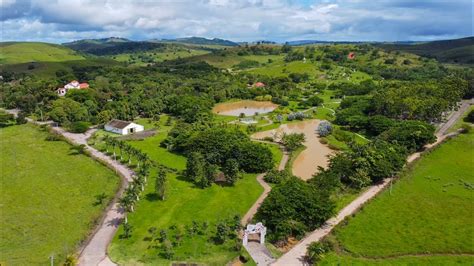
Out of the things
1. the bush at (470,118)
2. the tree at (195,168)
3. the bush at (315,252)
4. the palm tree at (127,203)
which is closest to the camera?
the bush at (315,252)

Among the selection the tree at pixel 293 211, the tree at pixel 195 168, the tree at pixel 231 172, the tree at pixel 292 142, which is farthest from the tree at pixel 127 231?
the tree at pixel 292 142

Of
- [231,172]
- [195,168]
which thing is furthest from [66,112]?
[231,172]

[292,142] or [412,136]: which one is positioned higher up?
[412,136]

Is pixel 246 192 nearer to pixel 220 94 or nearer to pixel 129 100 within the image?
pixel 129 100

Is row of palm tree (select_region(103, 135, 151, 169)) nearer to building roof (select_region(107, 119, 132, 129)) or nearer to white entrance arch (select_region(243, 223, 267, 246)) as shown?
building roof (select_region(107, 119, 132, 129))

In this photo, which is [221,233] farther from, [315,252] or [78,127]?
[78,127]

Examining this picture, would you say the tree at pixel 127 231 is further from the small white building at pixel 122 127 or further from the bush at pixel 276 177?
the small white building at pixel 122 127

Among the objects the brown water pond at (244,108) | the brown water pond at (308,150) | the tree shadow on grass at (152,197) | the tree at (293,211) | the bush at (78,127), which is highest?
the tree at (293,211)

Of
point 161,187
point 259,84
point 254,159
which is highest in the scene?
point 161,187
